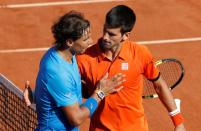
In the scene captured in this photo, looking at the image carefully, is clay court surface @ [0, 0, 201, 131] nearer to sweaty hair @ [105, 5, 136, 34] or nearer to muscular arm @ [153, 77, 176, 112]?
muscular arm @ [153, 77, 176, 112]

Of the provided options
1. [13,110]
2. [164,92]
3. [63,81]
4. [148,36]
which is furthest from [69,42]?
[148,36]

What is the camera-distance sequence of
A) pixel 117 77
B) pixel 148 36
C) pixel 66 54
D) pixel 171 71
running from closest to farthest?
pixel 66 54 < pixel 117 77 < pixel 171 71 < pixel 148 36

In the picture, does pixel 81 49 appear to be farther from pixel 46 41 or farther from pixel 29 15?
pixel 29 15

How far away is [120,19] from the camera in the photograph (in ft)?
24.1

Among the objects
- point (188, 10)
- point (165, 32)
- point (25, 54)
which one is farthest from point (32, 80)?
point (188, 10)

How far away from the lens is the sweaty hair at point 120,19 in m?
7.32

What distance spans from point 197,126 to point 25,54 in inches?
189


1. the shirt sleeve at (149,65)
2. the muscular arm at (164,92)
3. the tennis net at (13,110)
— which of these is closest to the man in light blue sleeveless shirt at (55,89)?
the shirt sleeve at (149,65)

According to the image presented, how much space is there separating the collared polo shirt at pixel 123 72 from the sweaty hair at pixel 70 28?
1.00m

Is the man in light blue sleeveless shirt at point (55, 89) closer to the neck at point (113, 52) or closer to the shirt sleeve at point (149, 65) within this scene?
the neck at point (113, 52)

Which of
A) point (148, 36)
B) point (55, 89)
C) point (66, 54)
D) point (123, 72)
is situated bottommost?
point (148, 36)

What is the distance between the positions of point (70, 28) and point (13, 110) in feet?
11.3

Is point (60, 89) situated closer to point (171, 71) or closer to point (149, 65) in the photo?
point (149, 65)

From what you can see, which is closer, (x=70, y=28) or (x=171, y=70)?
(x=70, y=28)
